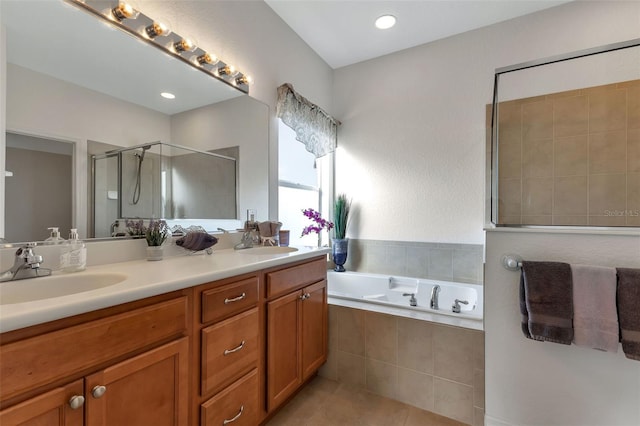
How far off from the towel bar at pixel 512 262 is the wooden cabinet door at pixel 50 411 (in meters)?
1.74

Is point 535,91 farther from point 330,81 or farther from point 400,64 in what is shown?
point 330,81

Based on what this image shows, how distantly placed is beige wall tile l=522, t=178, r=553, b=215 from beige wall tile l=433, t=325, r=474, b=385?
0.90 meters

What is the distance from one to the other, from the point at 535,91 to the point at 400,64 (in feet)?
3.83

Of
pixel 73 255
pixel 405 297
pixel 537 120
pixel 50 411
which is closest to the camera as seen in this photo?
pixel 50 411

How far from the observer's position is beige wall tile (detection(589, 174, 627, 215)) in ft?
5.90

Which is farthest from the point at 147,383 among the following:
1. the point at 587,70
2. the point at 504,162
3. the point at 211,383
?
the point at 587,70

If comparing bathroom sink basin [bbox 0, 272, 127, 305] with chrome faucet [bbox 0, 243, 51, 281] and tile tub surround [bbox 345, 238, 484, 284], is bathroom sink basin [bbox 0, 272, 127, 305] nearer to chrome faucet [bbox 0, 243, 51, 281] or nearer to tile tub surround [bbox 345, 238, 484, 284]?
chrome faucet [bbox 0, 243, 51, 281]

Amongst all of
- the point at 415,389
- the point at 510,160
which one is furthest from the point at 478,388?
the point at 510,160

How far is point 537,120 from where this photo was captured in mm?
2086

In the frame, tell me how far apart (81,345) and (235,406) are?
0.71 m

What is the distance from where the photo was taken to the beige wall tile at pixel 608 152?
70.7 inches

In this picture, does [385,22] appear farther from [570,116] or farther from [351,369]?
[351,369]

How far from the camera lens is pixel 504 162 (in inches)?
80.2

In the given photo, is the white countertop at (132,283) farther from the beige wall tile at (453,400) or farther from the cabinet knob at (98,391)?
the beige wall tile at (453,400)
